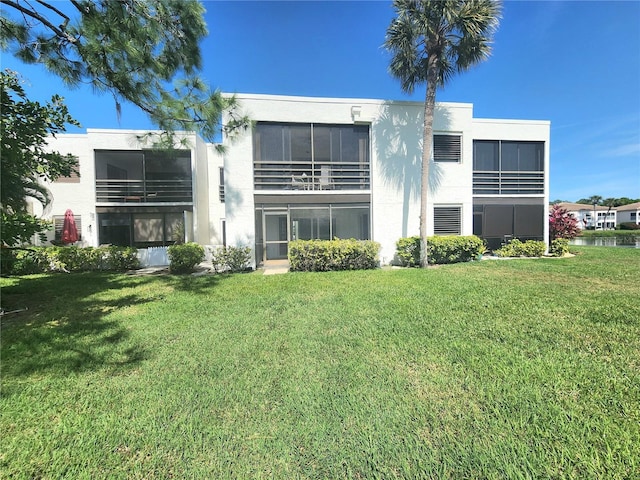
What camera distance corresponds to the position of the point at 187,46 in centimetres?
647

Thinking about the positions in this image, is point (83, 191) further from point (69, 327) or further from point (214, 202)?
point (69, 327)

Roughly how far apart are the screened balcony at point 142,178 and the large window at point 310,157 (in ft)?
17.9

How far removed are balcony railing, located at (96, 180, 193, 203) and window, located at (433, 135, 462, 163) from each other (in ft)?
41.9

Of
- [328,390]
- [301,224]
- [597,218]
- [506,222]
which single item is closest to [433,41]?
[301,224]

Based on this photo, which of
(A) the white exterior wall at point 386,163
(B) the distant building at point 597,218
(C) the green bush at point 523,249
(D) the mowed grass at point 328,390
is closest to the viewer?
(D) the mowed grass at point 328,390

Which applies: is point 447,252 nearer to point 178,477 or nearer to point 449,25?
point 449,25

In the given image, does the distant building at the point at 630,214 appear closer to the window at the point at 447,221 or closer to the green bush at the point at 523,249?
the green bush at the point at 523,249

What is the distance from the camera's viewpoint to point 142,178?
1402 cm

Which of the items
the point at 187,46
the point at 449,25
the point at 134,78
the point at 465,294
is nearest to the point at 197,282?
the point at 134,78

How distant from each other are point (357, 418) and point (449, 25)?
12.9m

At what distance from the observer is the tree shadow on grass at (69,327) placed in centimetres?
347

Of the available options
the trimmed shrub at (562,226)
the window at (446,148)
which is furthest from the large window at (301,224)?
the trimmed shrub at (562,226)

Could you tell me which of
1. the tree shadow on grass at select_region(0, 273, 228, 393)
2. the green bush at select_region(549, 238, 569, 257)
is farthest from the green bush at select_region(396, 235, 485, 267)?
the tree shadow on grass at select_region(0, 273, 228, 393)

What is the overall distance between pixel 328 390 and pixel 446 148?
12.7m
